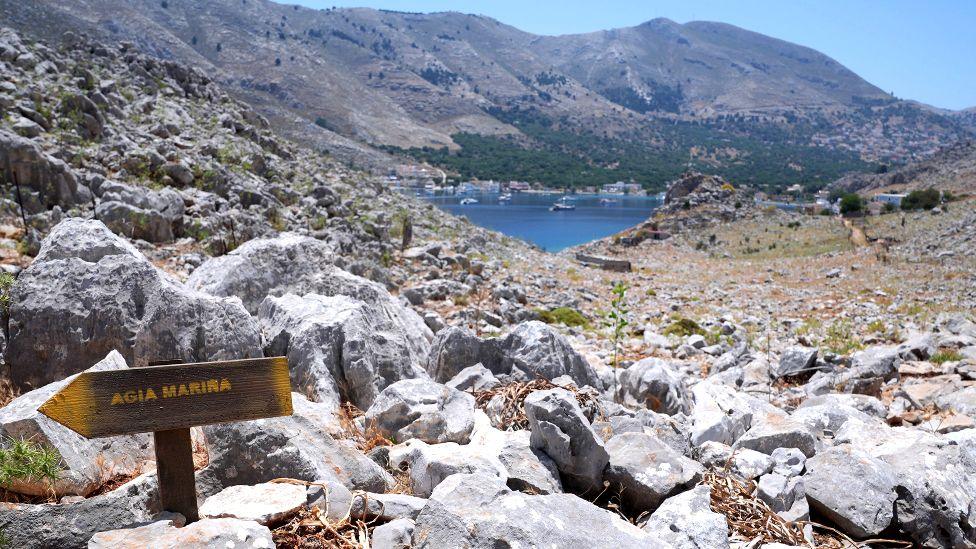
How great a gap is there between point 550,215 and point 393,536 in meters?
80.5

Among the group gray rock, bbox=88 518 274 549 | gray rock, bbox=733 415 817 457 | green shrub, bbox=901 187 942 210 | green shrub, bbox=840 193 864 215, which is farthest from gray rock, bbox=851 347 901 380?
green shrub, bbox=840 193 864 215

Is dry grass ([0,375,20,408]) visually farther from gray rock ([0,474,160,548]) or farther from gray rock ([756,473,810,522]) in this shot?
gray rock ([756,473,810,522])

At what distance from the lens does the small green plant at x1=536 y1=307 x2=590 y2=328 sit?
12005 millimetres

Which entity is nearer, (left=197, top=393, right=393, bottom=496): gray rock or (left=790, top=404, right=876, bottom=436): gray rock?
(left=197, top=393, right=393, bottom=496): gray rock

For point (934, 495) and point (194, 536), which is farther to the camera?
point (934, 495)

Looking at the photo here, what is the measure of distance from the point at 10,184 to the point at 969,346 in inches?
542

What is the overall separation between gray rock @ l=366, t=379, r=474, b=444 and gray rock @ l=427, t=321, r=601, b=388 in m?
1.21

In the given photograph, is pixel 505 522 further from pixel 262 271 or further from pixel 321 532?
pixel 262 271

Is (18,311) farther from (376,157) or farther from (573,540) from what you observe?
(376,157)

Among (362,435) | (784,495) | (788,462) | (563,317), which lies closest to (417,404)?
(362,435)

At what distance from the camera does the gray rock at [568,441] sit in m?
3.86

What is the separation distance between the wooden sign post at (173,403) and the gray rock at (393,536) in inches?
28.5

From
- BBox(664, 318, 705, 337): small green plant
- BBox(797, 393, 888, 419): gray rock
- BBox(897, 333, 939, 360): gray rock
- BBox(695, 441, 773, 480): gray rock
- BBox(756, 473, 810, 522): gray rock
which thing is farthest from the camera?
BBox(664, 318, 705, 337): small green plant

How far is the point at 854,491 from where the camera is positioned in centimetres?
375
